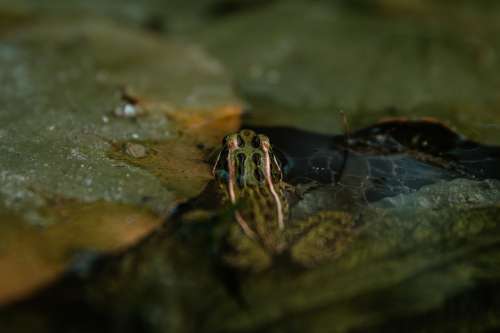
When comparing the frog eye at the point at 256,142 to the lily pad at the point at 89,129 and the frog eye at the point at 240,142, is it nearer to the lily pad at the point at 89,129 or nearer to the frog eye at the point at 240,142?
the frog eye at the point at 240,142

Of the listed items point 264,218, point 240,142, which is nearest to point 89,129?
point 240,142

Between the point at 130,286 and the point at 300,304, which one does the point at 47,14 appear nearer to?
the point at 130,286

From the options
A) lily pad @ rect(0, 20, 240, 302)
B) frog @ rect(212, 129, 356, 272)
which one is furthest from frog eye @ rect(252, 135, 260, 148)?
lily pad @ rect(0, 20, 240, 302)

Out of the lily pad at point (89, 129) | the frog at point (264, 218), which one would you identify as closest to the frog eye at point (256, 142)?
the frog at point (264, 218)

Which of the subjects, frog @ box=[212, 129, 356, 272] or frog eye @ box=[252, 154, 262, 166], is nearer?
frog @ box=[212, 129, 356, 272]

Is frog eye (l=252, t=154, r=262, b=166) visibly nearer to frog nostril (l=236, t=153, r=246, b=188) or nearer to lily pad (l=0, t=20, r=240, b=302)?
frog nostril (l=236, t=153, r=246, b=188)

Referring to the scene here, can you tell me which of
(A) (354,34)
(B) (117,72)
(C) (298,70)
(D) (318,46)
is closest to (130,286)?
(B) (117,72)

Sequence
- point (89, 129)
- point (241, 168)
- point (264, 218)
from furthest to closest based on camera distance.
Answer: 1. point (89, 129)
2. point (241, 168)
3. point (264, 218)

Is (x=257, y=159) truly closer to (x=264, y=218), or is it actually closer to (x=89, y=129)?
(x=264, y=218)
